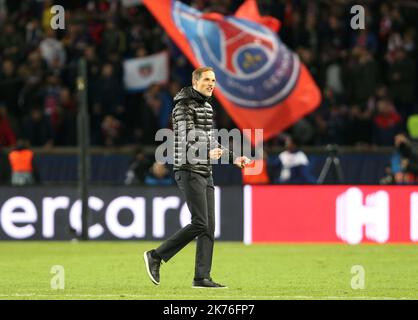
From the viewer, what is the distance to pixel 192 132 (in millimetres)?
13219

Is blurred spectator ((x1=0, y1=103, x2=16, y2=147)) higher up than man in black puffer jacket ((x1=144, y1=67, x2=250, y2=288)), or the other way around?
man in black puffer jacket ((x1=144, y1=67, x2=250, y2=288))

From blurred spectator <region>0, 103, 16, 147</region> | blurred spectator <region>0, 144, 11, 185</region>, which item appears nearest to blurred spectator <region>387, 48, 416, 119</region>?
blurred spectator <region>0, 103, 16, 147</region>

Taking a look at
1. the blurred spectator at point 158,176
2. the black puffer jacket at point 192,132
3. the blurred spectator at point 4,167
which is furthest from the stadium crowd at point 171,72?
the black puffer jacket at point 192,132

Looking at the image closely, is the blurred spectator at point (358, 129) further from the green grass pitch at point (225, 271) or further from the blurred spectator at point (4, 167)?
the blurred spectator at point (4, 167)

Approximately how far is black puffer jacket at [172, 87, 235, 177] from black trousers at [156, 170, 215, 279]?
11 cm

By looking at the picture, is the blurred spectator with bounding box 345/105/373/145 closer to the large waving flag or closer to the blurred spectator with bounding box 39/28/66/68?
the large waving flag

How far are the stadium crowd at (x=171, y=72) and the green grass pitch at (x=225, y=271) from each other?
5037 millimetres

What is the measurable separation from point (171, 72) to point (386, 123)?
4369 millimetres

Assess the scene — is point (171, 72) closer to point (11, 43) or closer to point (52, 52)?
point (52, 52)

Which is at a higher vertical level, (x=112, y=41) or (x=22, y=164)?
(x=112, y=41)

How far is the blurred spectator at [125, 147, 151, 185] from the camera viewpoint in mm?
23281

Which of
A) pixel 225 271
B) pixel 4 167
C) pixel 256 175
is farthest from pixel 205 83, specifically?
pixel 4 167
